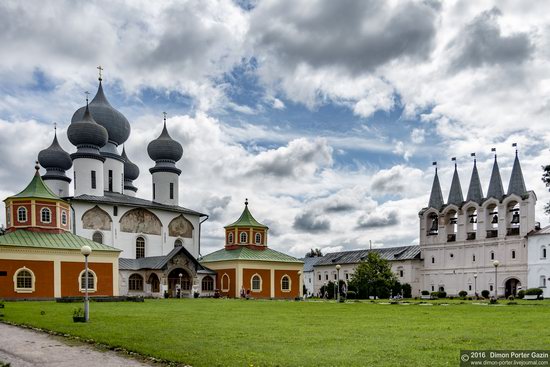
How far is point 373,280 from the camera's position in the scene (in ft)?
188

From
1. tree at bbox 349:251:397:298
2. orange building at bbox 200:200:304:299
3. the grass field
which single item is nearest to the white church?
orange building at bbox 200:200:304:299

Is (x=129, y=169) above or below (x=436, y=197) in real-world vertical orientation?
above

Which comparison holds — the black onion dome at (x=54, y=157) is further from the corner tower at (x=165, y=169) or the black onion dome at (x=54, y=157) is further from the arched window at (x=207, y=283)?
the arched window at (x=207, y=283)

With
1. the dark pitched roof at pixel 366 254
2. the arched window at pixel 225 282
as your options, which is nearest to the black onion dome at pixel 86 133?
the arched window at pixel 225 282

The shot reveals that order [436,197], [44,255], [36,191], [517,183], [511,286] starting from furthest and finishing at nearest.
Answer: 1. [436,197]
2. [517,183]
3. [511,286]
4. [36,191]
5. [44,255]

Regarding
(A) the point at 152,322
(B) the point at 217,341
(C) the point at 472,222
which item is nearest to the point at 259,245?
(C) the point at 472,222

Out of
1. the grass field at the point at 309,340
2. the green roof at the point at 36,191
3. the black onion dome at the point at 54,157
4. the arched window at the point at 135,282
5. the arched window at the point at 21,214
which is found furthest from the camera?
the black onion dome at the point at 54,157

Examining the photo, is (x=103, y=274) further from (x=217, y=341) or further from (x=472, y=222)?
(x=472, y=222)

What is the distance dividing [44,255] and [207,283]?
18435mm

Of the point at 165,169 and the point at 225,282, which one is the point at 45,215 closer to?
the point at 225,282

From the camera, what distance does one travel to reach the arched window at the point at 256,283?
54.4 m

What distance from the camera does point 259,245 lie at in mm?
58625

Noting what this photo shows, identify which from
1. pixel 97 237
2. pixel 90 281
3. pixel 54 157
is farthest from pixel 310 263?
pixel 90 281

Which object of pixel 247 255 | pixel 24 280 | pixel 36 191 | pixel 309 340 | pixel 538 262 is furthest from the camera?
pixel 538 262
